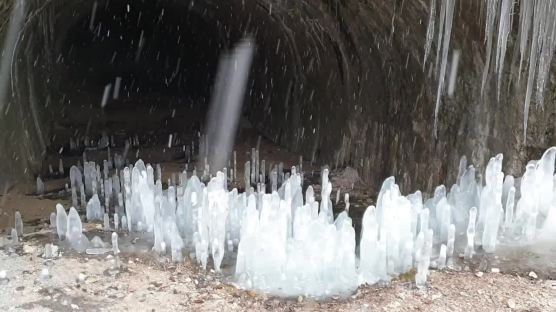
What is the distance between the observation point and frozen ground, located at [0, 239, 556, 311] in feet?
16.5

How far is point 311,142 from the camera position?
1302cm

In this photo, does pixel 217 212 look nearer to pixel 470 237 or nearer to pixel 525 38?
pixel 470 237

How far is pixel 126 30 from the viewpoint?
28734 millimetres

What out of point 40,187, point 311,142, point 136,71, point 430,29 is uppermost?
point 136,71

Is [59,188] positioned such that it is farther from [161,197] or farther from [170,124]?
[170,124]

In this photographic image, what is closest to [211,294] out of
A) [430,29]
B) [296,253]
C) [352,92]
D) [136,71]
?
[296,253]

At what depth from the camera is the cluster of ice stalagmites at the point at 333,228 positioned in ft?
17.9

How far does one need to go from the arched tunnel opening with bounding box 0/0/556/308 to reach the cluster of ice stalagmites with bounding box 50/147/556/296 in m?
0.02

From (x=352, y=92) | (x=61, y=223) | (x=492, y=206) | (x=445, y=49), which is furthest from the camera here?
(x=352, y=92)

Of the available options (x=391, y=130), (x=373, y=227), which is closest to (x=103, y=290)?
(x=373, y=227)

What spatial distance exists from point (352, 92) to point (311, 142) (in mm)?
2071

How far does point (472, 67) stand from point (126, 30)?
23.7m

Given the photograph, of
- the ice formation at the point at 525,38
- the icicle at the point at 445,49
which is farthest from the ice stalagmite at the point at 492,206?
the icicle at the point at 445,49

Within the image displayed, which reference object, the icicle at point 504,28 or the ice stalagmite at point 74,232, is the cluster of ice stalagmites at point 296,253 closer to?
the ice stalagmite at point 74,232
